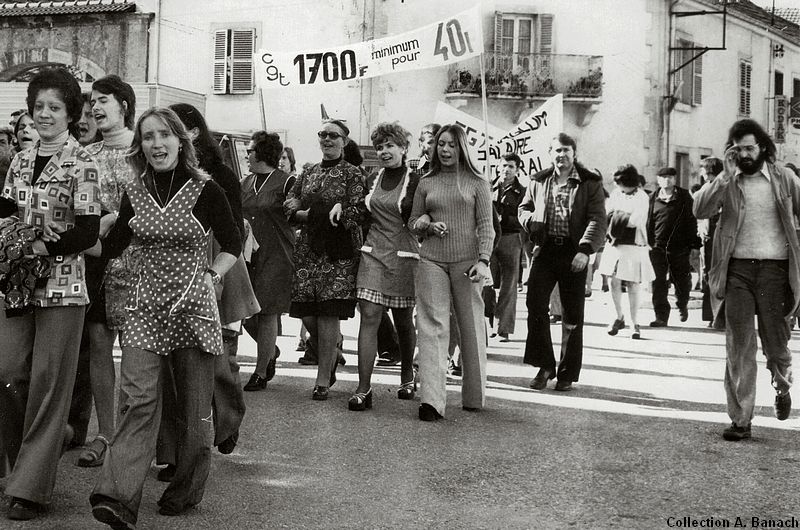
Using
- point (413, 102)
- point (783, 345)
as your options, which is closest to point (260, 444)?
point (783, 345)

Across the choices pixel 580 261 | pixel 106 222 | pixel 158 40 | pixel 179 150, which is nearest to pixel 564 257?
pixel 580 261

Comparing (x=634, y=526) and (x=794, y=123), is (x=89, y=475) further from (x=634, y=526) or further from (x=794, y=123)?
(x=794, y=123)

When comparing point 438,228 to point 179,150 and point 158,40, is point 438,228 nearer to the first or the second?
point 179,150

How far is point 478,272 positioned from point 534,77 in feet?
68.8

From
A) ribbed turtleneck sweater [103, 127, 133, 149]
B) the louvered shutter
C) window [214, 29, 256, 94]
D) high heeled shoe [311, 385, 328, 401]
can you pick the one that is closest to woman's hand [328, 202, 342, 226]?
high heeled shoe [311, 385, 328, 401]

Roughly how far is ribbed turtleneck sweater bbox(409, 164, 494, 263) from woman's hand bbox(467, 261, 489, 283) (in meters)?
0.06

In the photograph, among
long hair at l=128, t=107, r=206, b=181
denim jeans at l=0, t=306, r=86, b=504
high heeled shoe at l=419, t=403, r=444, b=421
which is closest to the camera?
denim jeans at l=0, t=306, r=86, b=504

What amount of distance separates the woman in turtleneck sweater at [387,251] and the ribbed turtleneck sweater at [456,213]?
0.57 feet

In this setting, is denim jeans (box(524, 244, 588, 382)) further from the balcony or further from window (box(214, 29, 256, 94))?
window (box(214, 29, 256, 94))

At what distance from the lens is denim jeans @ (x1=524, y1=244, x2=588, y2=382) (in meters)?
8.91

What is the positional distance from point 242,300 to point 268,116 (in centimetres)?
2192

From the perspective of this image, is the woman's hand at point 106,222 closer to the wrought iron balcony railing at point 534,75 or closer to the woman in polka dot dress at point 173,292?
the woman in polka dot dress at point 173,292

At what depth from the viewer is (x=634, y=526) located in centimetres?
492

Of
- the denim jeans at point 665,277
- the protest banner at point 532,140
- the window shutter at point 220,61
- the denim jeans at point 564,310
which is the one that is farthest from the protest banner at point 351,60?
the window shutter at point 220,61
